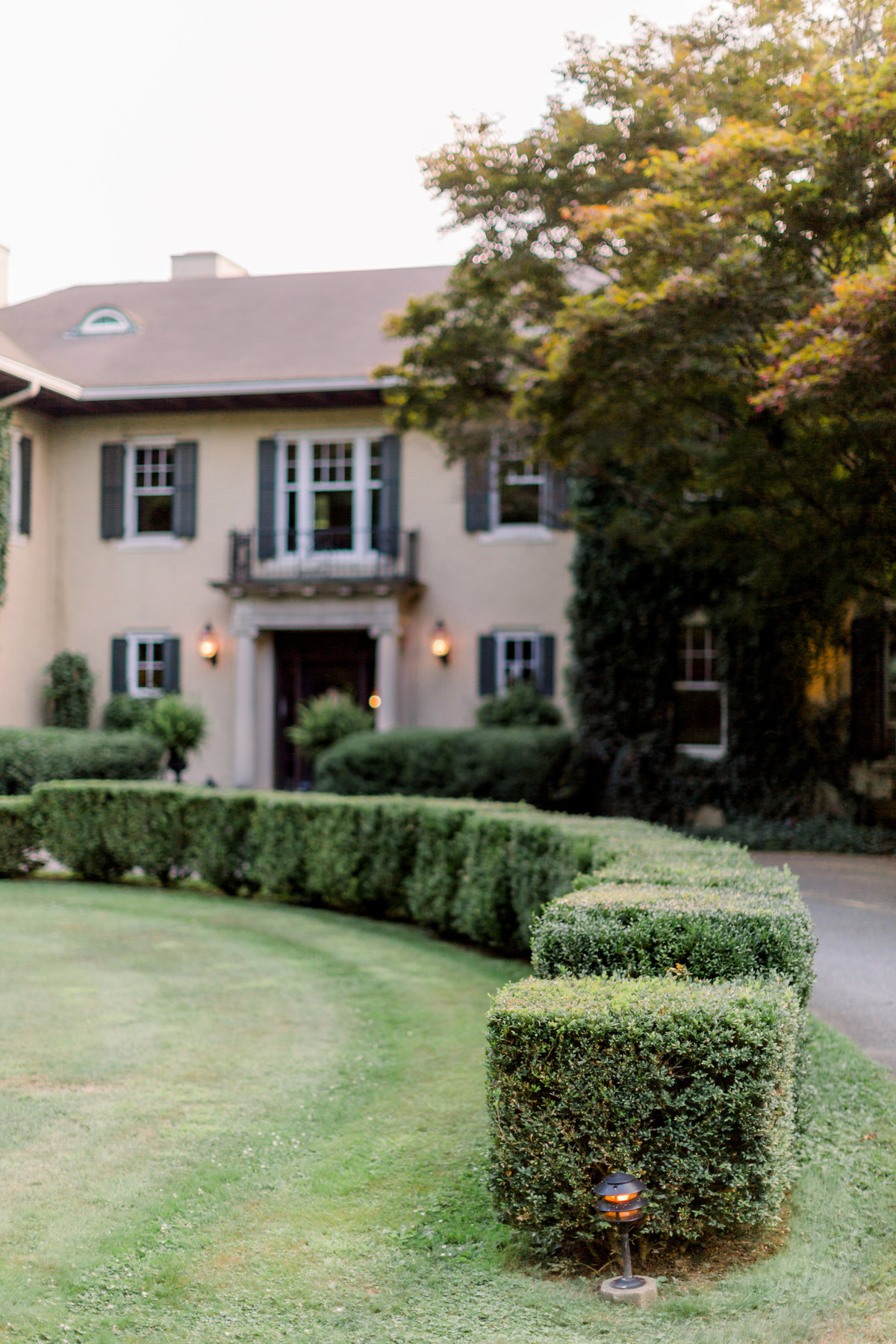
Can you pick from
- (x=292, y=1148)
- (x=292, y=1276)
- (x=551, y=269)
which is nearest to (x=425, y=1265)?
(x=292, y=1276)

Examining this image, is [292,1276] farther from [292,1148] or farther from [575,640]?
[575,640]

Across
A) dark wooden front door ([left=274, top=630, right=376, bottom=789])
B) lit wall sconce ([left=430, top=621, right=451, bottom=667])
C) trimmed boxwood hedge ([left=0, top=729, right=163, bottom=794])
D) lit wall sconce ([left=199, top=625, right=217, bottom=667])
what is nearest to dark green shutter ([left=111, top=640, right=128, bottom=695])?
lit wall sconce ([left=199, top=625, right=217, bottom=667])

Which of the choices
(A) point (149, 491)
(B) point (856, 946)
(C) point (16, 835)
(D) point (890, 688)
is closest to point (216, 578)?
(A) point (149, 491)

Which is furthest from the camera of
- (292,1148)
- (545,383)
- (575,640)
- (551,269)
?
(575,640)

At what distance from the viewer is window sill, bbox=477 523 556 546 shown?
727 inches

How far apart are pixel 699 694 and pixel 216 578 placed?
7742mm

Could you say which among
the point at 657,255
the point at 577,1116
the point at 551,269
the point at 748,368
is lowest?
the point at 577,1116

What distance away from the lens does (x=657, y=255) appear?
1021 centimetres

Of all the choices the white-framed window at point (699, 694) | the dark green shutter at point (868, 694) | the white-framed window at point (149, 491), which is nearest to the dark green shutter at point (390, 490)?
the white-framed window at point (149, 491)

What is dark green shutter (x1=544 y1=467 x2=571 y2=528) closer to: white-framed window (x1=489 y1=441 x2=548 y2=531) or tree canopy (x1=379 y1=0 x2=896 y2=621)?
white-framed window (x1=489 y1=441 x2=548 y2=531)

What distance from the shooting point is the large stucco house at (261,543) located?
1847 centimetres

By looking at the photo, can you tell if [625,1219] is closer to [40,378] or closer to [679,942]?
[679,942]

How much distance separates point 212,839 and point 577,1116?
8.29 meters

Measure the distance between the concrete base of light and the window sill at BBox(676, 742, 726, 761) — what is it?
43.2 ft
